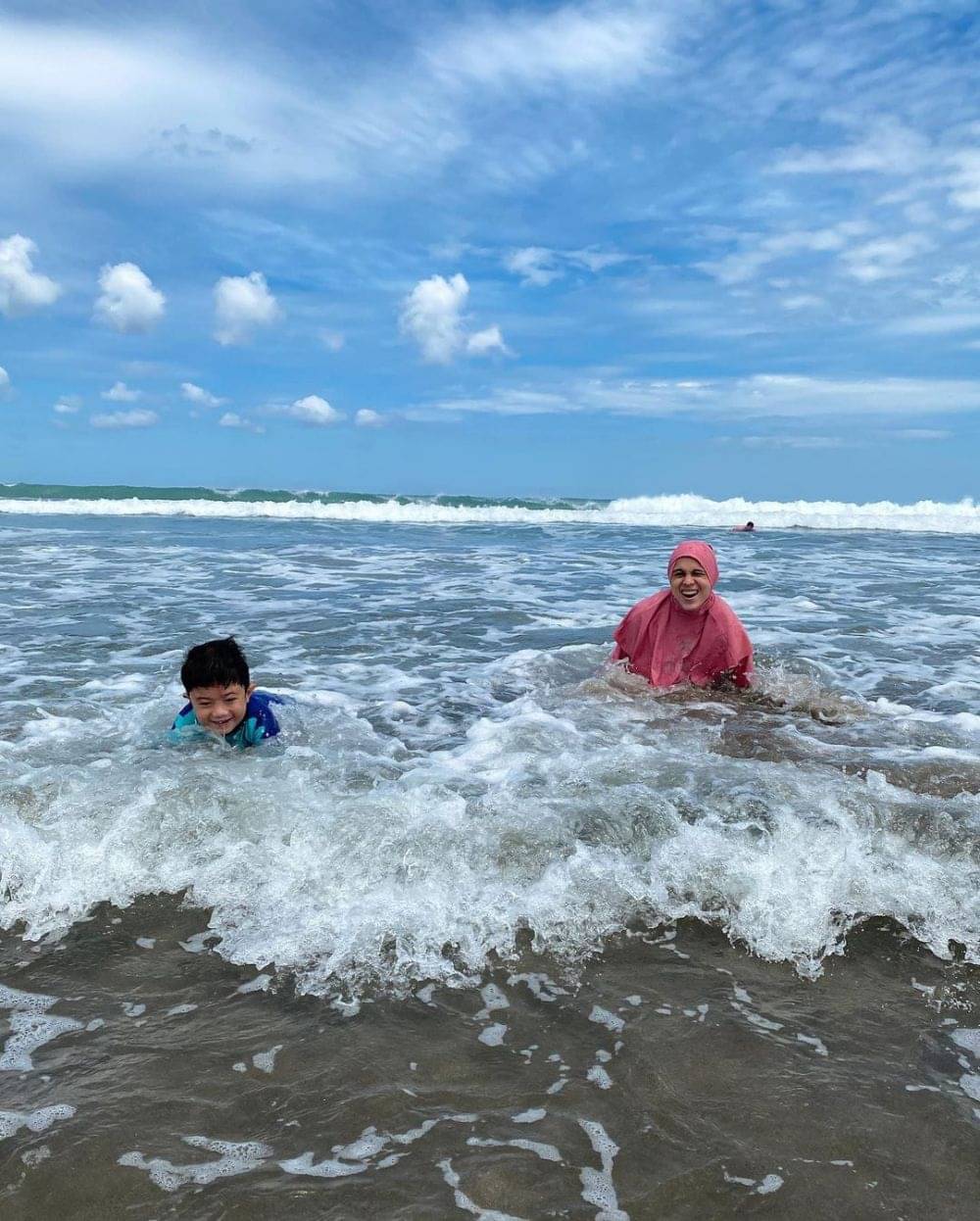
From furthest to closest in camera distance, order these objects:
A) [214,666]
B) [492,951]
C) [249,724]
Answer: [249,724], [214,666], [492,951]

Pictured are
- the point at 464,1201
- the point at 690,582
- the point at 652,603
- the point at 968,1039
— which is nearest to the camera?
the point at 464,1201

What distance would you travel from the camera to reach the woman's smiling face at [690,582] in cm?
648

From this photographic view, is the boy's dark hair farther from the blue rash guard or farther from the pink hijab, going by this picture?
the pink hijab

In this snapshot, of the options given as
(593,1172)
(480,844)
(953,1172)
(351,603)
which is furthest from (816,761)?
(351,603)

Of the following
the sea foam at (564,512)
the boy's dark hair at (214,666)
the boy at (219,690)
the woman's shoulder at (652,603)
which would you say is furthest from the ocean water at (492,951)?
the sea foam at (564,512)

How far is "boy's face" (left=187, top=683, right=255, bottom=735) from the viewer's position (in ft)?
15.3

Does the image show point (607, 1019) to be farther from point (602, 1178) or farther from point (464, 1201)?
point (464, 1201)

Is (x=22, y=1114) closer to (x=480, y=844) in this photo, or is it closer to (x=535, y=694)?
(x=480, y=844)

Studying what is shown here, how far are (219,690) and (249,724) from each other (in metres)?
0.41

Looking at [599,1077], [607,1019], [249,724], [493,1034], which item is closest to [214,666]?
[249,724]

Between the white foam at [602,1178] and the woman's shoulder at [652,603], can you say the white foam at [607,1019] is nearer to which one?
the white foam at [602,1178]

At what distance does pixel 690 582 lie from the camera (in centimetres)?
648

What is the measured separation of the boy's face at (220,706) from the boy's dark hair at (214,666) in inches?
1.3

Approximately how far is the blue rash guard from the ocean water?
0.10 meters
